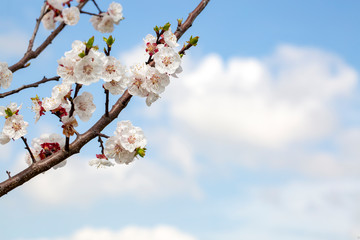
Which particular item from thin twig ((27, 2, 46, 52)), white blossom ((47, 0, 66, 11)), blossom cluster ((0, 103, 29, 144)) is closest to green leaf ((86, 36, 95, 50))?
white blossom ((47, 0, 66, 11))

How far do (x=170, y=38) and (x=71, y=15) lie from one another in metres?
1.01

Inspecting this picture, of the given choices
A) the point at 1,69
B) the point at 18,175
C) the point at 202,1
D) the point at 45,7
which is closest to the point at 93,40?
the point at 45,7

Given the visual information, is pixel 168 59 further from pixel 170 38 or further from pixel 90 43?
pixel 90 43

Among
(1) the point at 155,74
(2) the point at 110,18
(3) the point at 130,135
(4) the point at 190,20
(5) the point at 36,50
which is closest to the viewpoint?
(2) the point at 110,18

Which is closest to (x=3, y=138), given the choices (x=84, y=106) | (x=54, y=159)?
(x=54, y=159)

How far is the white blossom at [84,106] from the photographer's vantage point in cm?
362

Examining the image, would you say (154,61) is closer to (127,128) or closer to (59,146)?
(127,128)

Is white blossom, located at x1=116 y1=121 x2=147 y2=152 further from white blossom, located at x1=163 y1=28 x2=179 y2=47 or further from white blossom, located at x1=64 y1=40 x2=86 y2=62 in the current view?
white blossom, located at x1=163 y1=28 x2=179 y2=47

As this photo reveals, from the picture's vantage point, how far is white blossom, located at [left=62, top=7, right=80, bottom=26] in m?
3.20

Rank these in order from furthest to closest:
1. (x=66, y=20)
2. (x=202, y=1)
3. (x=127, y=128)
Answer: (x=202, y=1) → (x=127, y=128) → (x=66, y=20)

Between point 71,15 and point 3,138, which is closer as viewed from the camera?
point 71,15

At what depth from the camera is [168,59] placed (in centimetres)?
385

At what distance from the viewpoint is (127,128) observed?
3.70 meters

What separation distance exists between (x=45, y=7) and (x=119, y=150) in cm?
123
